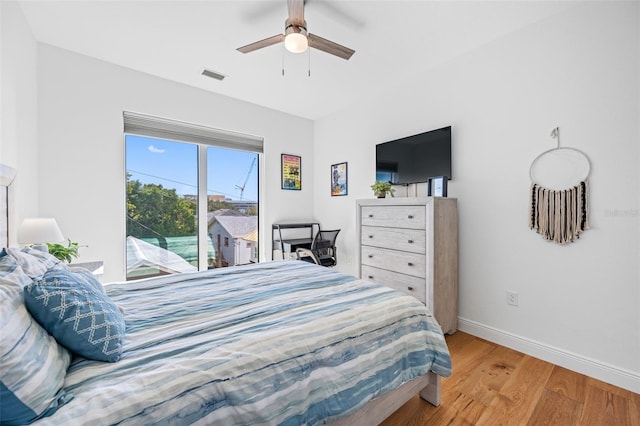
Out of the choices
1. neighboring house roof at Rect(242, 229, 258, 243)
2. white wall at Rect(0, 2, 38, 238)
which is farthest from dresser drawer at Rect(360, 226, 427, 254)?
white wall at Rect(0, 2, 38, 238)

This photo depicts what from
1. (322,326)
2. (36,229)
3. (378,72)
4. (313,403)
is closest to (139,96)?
(36,229)

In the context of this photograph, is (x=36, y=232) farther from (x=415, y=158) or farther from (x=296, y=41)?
(x=415, y=158)

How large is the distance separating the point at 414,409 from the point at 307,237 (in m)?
3.22

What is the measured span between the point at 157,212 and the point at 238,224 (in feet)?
3.58

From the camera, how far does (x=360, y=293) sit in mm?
1627

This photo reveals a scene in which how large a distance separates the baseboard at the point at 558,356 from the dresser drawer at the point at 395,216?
110 centimetres

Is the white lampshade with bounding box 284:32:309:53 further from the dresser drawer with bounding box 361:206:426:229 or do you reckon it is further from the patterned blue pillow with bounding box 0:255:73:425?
the patterned blue pillow with bounding box 0:255:73:425

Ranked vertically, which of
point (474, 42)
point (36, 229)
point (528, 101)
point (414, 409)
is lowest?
point (414, 409)

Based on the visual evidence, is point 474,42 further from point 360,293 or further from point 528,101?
point 360,293

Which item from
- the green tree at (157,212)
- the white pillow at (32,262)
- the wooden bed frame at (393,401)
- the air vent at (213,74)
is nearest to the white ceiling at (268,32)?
the air vent at (213,74)

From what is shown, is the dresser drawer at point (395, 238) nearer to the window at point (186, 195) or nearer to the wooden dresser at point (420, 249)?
the wooden dresser at point (420, 249)

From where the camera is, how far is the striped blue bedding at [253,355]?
0.81 m

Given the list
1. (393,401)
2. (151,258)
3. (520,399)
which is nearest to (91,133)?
(151,258)

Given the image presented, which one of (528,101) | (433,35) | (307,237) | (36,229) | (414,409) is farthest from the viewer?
(307,237)
